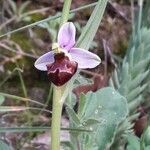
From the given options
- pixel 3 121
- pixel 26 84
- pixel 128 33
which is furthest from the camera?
pixel 128 33

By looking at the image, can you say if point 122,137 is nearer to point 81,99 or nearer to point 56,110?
point 81,99

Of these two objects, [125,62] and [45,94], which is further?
[45,94]

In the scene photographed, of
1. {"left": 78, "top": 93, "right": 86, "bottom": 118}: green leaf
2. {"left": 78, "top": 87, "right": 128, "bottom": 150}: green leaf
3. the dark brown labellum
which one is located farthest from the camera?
{"left": 78, "top": 87, "right": 128, "bottom": 150}: green leaf

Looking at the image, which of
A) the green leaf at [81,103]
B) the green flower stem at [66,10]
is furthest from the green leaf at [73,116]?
the green flower stem at [66,10]

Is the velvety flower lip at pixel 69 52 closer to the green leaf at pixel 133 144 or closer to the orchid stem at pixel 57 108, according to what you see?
the orchid stem at pixel 57 108

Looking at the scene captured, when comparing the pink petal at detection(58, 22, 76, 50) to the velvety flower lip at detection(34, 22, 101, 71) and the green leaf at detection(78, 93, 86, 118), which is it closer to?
the velvety flower lip at detection(34, 22, 101, 71)

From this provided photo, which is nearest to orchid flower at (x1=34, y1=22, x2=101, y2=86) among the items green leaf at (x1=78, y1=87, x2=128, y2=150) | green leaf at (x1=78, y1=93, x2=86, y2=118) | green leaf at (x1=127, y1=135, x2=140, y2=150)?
green leaf at (x1=78, y1=93, x2=86, y2=118)

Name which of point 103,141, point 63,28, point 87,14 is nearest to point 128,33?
point 87,14

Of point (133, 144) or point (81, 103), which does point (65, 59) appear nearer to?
point (81, 103)
